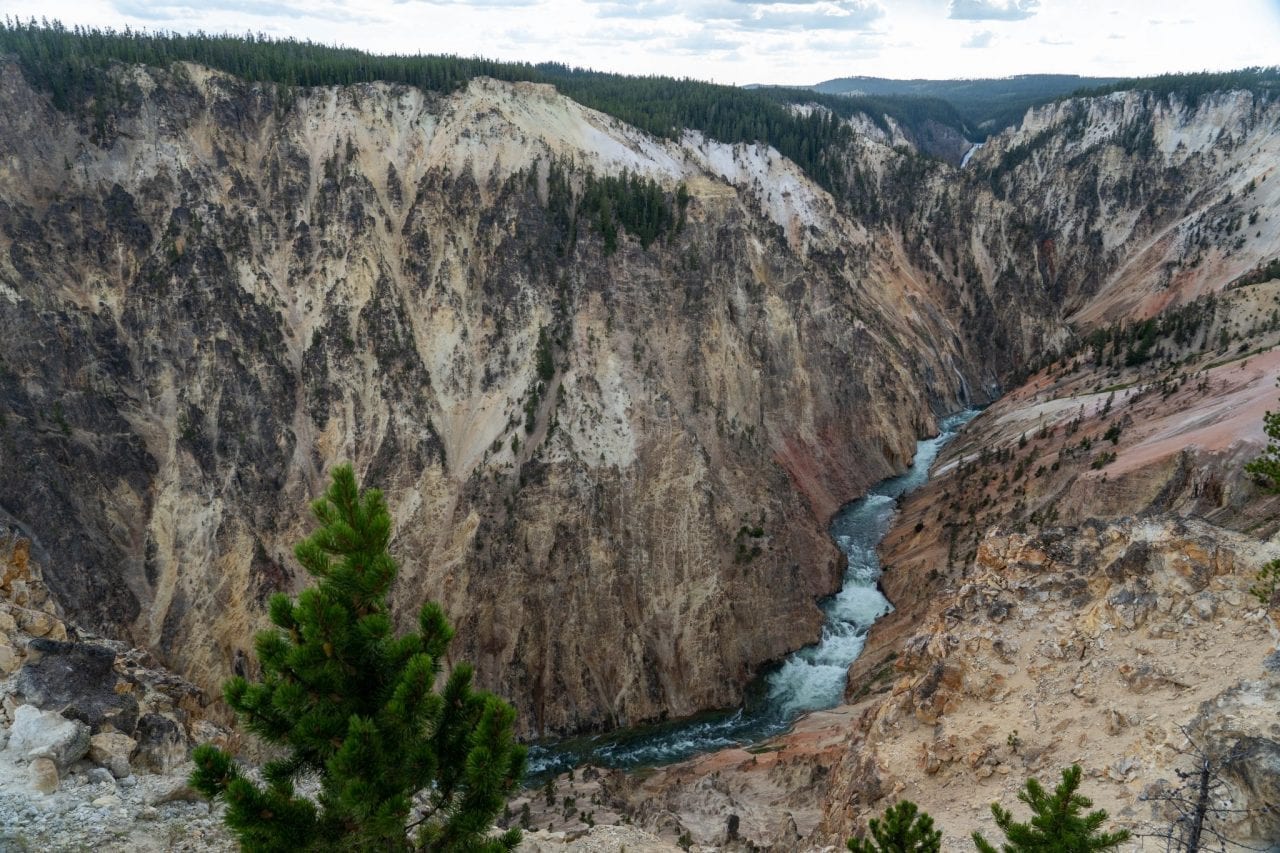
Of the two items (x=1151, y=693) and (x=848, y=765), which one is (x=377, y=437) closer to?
(x=848, y=765)

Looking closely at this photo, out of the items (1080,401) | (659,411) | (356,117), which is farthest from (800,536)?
(356,117)

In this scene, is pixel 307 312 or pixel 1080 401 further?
pixel 1080 401

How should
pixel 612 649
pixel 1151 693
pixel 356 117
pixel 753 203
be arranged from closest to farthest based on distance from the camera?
pixel 1151 693 → pixel 612 649 → pixel 356 117 → pixel 753 203

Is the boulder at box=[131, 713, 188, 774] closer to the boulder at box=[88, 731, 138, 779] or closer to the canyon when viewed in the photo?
the boulder at box=[88, 731, 138, 779]

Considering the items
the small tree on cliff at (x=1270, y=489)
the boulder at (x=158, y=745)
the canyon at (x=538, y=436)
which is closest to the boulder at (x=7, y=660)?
the boulder at (x=158, y=745)

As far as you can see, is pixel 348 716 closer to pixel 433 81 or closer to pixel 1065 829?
pixel 1065 829

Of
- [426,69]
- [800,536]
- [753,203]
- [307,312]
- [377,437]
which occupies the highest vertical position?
[426,69]

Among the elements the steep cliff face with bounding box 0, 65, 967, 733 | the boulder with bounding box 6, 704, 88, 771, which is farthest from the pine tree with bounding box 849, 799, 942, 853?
the steep cliff face with bounding box 0, 65, 967, 733
